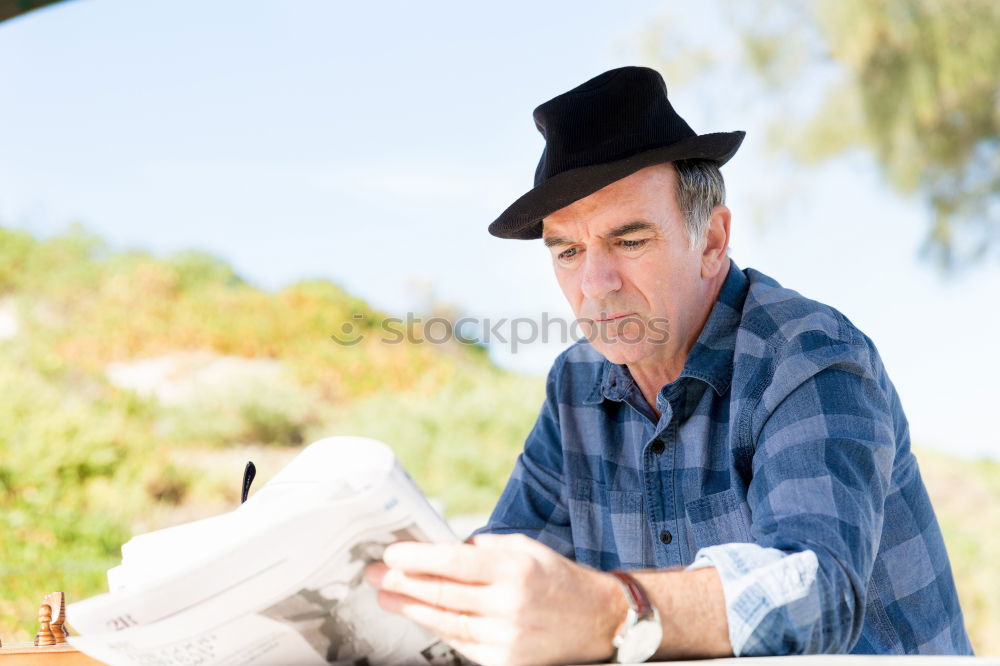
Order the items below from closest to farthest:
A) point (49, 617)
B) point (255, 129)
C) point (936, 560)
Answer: point (49, 617) < point (936, 560) < point (255, 129)

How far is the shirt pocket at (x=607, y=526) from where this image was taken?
1965 mm

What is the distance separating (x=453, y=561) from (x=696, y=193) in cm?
121

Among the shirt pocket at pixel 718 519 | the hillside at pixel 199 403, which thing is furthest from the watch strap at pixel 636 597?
the hillside at pixel 199 403

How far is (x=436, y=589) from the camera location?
0.96 m

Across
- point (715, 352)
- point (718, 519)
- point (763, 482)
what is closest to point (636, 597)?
point (763, 482)

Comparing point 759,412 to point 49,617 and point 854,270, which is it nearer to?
point 49,617

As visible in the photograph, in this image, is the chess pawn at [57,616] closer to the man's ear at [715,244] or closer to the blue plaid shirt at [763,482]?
the blue plaid shirt at [763,482]

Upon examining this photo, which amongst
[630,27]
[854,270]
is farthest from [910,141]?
[630,27]

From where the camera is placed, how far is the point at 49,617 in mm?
1531

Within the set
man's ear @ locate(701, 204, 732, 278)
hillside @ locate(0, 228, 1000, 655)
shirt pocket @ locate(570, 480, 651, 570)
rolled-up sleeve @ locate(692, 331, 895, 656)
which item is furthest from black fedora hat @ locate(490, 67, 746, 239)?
hillside @ locate(0, 228, 1000, 655)

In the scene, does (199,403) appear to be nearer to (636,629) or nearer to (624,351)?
(624,351)

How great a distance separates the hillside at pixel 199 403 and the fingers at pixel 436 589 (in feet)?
21.2

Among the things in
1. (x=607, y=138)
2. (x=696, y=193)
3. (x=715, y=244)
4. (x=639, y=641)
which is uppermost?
(x=607, y=138)

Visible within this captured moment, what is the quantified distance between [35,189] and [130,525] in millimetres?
3295
